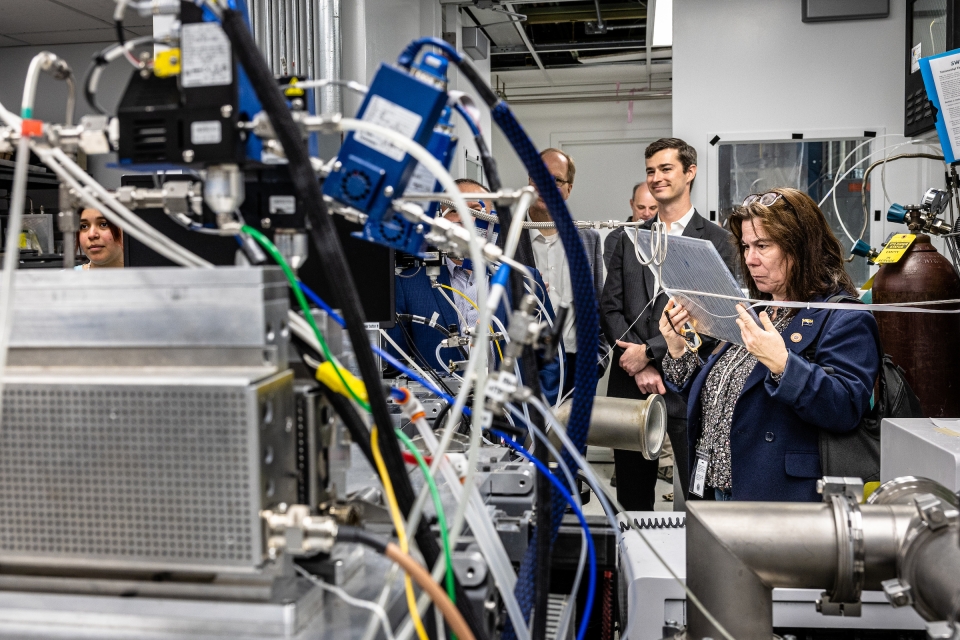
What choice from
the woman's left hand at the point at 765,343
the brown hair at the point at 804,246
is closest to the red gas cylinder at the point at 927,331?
the brown hair at the point at 804,246

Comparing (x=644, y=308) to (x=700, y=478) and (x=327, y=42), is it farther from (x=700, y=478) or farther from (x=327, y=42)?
(x=327, y=42)

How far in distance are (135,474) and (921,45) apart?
14.0 feet

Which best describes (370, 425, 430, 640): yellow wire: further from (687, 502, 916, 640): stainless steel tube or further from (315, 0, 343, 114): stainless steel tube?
(315, 0, 343, 114): stainless steel tube

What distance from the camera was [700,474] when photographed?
76.0 inches

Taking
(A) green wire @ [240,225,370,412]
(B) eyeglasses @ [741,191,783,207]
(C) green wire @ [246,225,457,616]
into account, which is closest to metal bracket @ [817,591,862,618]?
(C) green wire @ [246,225,457,616]

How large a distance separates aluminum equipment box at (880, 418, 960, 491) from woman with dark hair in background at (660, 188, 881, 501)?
11 centimetres

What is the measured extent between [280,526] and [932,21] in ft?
13.9

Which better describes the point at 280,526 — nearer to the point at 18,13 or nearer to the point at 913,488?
the point at 913,488

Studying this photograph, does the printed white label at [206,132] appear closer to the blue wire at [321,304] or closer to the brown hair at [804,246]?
the blue wire at [321,304]

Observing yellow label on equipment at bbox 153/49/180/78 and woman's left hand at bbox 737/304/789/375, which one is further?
woman's left hand at bbox 737/304/789/375

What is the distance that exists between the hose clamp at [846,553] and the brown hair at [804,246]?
1.10 meters

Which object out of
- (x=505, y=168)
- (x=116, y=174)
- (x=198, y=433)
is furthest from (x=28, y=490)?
(x=505, y=168)

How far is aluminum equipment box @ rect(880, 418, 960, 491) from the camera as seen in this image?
134 cm

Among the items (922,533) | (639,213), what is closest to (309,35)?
(922,533)
